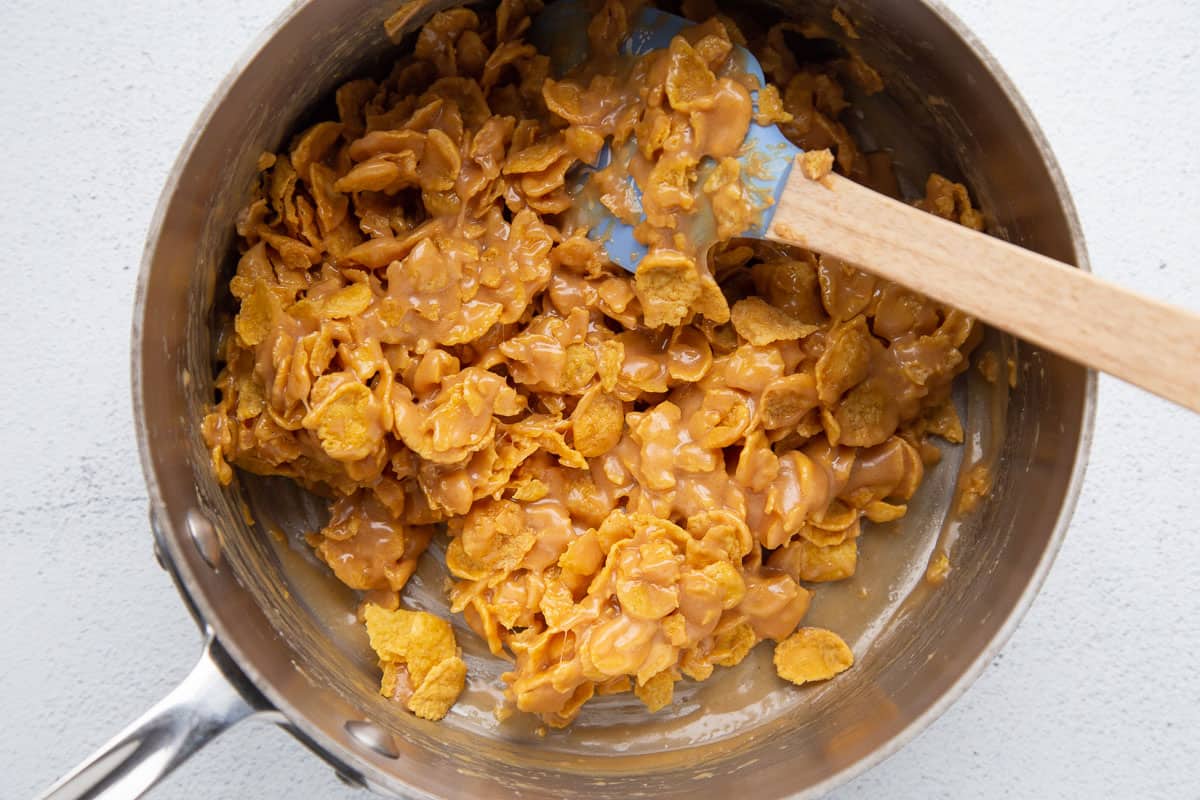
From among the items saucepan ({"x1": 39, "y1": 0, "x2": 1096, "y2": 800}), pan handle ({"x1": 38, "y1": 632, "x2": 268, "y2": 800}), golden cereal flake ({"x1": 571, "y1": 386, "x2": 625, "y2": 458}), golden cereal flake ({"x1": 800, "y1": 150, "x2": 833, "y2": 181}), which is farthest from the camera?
golden cereal flake ({"x1": 571, "y1": 386, "x2": 625, "y2": 458})

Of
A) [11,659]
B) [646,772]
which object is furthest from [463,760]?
[11,659]

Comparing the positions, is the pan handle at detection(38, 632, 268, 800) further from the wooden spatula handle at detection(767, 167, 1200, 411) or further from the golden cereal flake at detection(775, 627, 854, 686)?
the wooden spatula handle at detection(767, 167, 1200, 411)

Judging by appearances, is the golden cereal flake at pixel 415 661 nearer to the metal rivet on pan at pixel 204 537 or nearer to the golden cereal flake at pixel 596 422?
the metal rivet on pan at pixel 204 537

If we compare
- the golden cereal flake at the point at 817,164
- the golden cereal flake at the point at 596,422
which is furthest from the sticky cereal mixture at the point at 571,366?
the golden cereal flake at the point at 817,164

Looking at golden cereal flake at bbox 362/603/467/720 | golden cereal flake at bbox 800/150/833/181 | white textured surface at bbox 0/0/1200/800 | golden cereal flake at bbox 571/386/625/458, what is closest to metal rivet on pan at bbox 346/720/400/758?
golden cereal flake at bbox 362/603/467/720

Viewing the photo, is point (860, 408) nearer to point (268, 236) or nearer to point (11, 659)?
point (268, 236)

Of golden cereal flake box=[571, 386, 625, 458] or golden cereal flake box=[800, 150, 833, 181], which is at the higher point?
golden cereal flake box=[800, 150, 833, 181]
